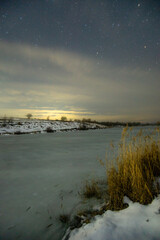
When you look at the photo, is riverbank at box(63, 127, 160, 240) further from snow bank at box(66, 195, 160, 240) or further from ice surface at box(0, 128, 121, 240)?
ice surface at box(0, 128, 121, 240)

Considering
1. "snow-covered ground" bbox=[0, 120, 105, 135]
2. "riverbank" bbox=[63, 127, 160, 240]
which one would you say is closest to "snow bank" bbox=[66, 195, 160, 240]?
"riverbank" bbox=[63, 127, 160, 240]

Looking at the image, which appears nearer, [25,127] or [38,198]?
[38,198]

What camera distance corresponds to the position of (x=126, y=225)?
57.2 inches

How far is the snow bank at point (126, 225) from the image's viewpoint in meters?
1.31

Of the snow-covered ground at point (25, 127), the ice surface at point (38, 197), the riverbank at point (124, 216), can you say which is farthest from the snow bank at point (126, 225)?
the snow-covered ground at point (25, 127)

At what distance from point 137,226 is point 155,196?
580 millimetres

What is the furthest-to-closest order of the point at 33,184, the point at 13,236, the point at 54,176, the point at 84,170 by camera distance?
the point at 84,170 → the point at 54,176 → the point at 33,184 → the point at 13,236

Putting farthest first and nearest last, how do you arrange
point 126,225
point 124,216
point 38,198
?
point 38,198, point 124,216, point 126,225

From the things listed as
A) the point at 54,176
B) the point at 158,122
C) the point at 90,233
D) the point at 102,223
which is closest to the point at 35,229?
the point at 90,233

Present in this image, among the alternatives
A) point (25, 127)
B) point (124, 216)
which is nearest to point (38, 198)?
point (124, 216)

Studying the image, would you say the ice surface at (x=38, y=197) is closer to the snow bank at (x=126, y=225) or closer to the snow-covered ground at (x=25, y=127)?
the snow bank at (x=126, y=225)

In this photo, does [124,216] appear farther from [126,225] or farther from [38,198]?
[38,198]

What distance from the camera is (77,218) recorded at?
188 centimetres

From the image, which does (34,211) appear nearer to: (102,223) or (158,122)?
(102,223)
